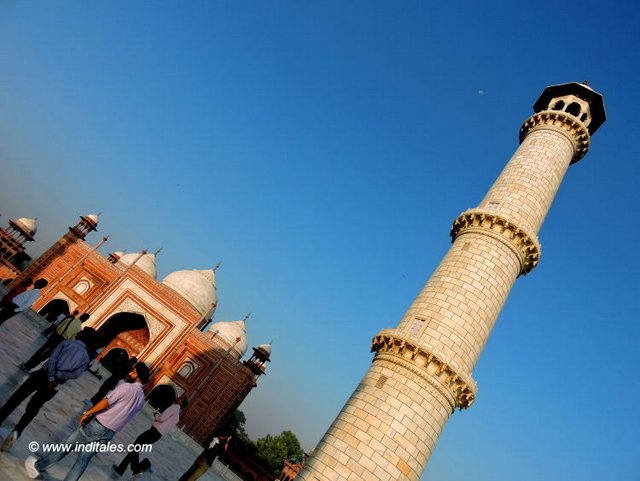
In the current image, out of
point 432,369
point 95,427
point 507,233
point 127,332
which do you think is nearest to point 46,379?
point 95,427

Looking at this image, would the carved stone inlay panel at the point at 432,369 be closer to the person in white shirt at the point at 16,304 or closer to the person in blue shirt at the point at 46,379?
the person in blue shirt at the point at 46,379

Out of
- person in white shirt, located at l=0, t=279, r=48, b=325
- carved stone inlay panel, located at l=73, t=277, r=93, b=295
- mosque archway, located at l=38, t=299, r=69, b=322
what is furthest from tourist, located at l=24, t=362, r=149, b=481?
mosque archway, located at l=38, t=299, r=69, b=322

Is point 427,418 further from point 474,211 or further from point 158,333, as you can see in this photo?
point 158,333

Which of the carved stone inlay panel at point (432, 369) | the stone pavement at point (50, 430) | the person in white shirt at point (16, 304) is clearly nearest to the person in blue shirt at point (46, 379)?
the stone pavement at point (50, 430)

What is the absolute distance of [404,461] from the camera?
8.50 meters

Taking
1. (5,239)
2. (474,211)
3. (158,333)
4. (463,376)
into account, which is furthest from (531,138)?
(5,239)

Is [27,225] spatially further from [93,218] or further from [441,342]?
[441,342]

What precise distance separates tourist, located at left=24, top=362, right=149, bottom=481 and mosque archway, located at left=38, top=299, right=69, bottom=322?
85.3 feet

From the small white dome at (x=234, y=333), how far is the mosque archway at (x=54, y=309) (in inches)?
389

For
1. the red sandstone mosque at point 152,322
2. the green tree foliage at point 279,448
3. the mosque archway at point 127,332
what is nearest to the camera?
the red sandstone mosque at point 152,322

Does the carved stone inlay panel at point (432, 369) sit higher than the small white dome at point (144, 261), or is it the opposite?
the small white dome at point (144, 261)

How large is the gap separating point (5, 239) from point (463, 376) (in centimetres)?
3440

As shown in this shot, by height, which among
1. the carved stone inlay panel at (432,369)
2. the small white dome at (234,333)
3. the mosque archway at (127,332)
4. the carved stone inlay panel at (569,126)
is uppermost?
the carved stone inlay panel at (569,126)

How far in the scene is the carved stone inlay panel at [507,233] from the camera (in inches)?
443
